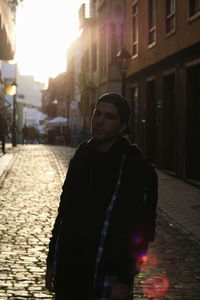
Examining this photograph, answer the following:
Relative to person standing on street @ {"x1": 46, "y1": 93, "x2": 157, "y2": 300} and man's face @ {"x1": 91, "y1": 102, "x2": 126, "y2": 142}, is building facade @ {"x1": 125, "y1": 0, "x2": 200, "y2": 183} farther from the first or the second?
person standing on street @ {"x1": 46, "y1": 93, "x2": 157, "y2": 300}

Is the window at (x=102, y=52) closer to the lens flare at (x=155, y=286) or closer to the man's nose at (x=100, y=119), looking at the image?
the lens flare at (x=155, y=286)

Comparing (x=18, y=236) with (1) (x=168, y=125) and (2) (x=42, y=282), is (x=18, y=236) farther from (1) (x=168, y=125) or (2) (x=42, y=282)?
(1) (x=168, y=125)

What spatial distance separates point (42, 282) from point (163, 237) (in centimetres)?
278

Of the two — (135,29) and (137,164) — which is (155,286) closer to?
(137,164)

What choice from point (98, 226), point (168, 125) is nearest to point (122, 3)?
point (168, 125)

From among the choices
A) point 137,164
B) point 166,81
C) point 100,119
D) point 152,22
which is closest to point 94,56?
point 152,22

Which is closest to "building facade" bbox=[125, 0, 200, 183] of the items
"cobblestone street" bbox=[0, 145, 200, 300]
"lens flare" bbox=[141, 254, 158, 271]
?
"cobblestone street" bbox=[0, 145, 200, 300]

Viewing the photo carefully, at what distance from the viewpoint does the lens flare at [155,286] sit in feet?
16.7

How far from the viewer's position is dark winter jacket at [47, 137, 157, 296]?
2811 mm

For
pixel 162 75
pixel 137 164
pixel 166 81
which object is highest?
pixel 162 75

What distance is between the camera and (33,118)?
109 meters

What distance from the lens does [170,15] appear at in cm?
1672

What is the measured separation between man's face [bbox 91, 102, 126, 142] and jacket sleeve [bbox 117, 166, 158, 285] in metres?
0.26

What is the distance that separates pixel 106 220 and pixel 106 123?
484 millimetres
